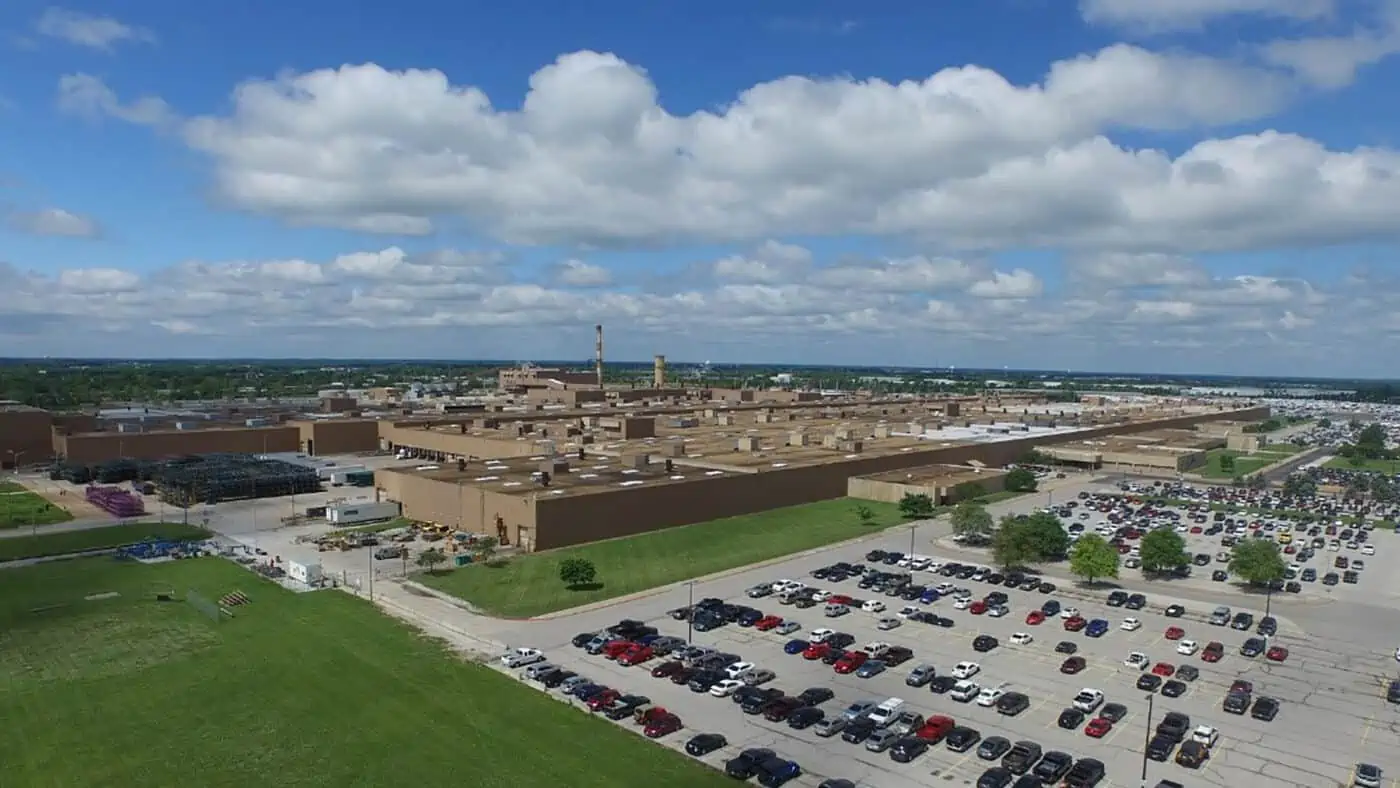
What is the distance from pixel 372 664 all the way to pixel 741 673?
12.4m

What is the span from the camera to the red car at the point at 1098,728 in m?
24.2

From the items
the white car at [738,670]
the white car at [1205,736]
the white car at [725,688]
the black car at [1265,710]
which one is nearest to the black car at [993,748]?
the white car at [1205,736]

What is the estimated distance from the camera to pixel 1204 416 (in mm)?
138000

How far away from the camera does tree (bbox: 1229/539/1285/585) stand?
133 ft

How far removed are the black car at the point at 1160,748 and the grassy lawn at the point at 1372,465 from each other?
8756 cm

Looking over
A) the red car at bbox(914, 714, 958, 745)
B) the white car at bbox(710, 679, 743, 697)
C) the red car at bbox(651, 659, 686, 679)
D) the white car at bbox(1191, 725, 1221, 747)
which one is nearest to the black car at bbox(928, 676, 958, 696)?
the red car at bbox(914, 714, 958, 745)

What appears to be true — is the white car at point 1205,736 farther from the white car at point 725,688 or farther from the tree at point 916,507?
the tree at point 916,507

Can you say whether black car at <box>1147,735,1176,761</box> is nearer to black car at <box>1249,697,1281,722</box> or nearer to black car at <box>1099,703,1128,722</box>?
black car at <box>1099,703,1128,722</box>

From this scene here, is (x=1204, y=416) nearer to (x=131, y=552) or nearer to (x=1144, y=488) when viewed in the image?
(x=1144, y=488)

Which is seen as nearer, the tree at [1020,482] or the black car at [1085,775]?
the black car at [1085,775]

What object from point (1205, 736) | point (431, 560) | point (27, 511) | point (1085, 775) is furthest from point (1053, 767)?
point (27, 511)

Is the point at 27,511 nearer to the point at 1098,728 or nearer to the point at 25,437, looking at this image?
the point at 25,437

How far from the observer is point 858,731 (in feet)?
79.2

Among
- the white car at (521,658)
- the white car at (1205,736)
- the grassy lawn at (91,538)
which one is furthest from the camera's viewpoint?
the grassy lawn at (91,538)
